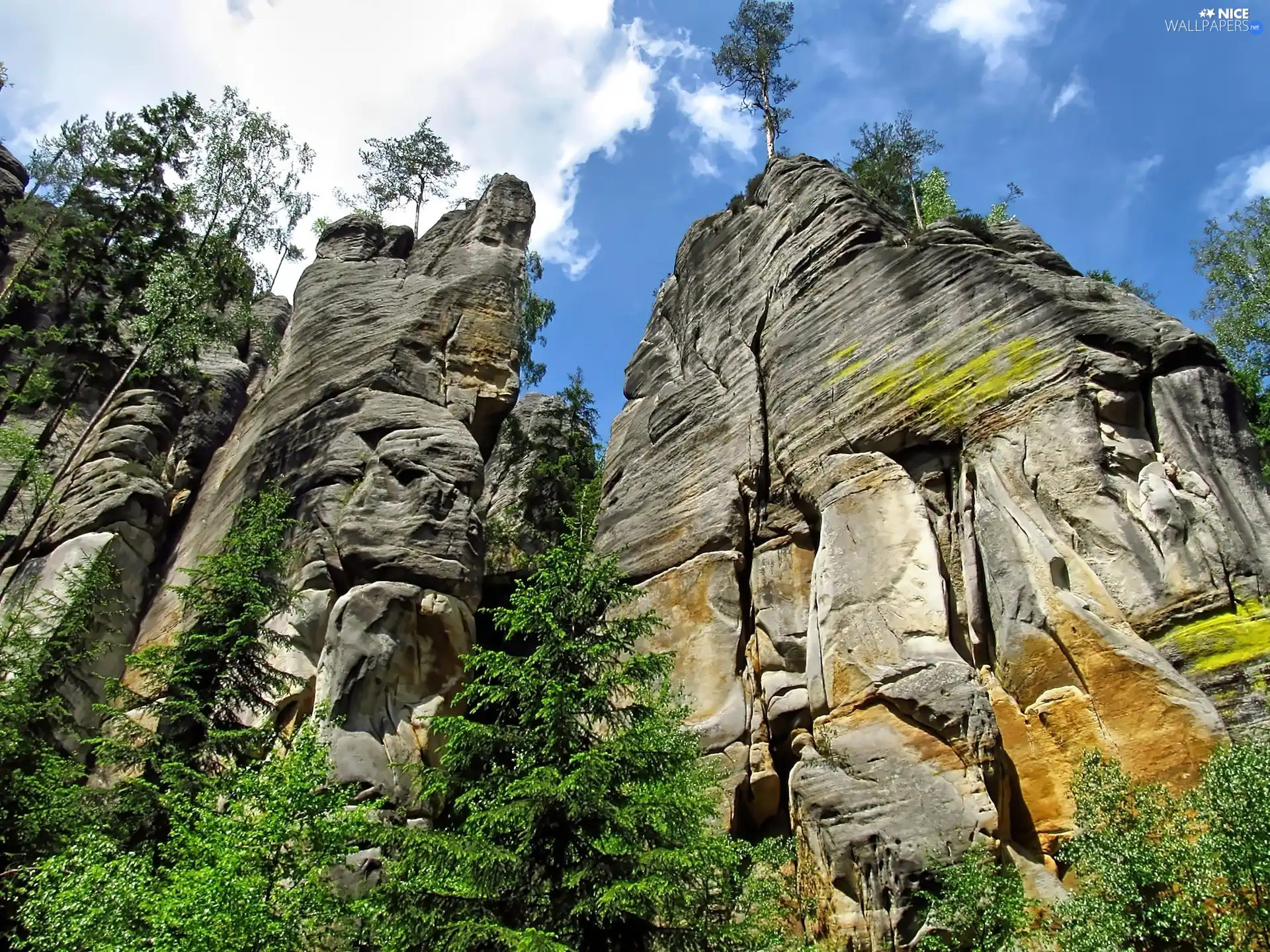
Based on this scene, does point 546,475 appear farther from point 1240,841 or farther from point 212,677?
point 1240,841

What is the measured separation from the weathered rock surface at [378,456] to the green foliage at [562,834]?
6.58ft

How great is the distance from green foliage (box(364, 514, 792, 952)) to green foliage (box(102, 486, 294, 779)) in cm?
434

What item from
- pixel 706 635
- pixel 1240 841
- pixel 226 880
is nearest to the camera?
pixel 1240 841

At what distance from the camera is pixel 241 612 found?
15.0 metres

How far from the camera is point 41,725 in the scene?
53.2 ft

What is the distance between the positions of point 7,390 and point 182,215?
769 centimetres

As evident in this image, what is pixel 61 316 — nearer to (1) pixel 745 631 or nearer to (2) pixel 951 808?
(1) pixel 745 631

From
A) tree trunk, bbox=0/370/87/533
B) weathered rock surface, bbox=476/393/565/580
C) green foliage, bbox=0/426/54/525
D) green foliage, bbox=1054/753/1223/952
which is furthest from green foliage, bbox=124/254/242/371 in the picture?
green foliage, bbox=1054/753/1223/952

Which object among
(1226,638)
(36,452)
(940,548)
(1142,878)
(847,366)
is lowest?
(1142,878)

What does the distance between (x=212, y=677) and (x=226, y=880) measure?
539 centimetres

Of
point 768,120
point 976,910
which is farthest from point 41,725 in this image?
point 768,120

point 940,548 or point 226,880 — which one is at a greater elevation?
point 940,548

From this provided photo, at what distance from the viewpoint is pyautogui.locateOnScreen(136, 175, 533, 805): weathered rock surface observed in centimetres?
1778

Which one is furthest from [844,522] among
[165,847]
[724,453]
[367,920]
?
[165,847]
